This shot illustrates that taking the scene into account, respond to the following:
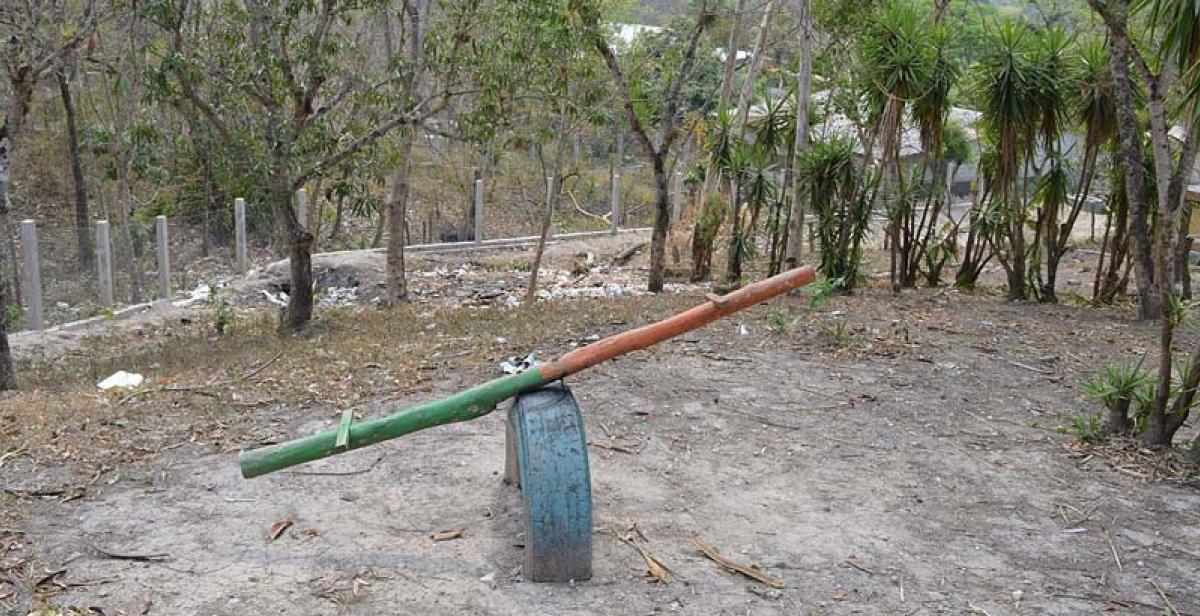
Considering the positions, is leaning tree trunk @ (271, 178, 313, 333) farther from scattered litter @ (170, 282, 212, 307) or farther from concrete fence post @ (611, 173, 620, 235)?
concrete fence post @ (611, 173, 620, 235)

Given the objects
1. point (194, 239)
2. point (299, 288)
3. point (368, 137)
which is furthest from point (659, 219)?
point (194, 239)

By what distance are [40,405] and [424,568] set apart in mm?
3870

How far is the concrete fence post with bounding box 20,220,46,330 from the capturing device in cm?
1106

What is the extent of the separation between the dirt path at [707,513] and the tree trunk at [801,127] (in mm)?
3374

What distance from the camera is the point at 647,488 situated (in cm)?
588

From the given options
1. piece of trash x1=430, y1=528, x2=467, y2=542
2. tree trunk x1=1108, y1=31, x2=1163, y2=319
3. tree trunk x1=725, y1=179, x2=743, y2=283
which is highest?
tree trunk x1=1108, y1=31, x2=1163, y2=319

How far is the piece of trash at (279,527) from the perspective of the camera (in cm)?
518

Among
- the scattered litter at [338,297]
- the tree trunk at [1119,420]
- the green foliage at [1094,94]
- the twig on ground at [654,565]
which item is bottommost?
the twig on ground at [654,565]

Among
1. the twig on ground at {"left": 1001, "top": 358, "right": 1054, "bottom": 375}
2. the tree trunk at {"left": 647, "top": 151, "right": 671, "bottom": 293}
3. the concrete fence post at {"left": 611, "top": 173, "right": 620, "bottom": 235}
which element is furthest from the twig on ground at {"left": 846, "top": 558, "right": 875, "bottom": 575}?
the concrete fence post at {"left": 611, "top": 173, "right": 620, "bottom": 235}

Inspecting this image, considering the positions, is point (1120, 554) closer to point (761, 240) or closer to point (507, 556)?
point (507, 556)

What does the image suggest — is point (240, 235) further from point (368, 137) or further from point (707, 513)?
point (707, 513)

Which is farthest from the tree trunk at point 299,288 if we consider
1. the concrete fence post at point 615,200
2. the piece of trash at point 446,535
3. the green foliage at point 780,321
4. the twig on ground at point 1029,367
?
the concrete fence post at point 615,200

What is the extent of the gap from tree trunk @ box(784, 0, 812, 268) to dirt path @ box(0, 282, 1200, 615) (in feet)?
11.1

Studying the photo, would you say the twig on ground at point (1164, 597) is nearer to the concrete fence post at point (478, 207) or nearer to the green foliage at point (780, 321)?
the green foliage at point (780, 321)
